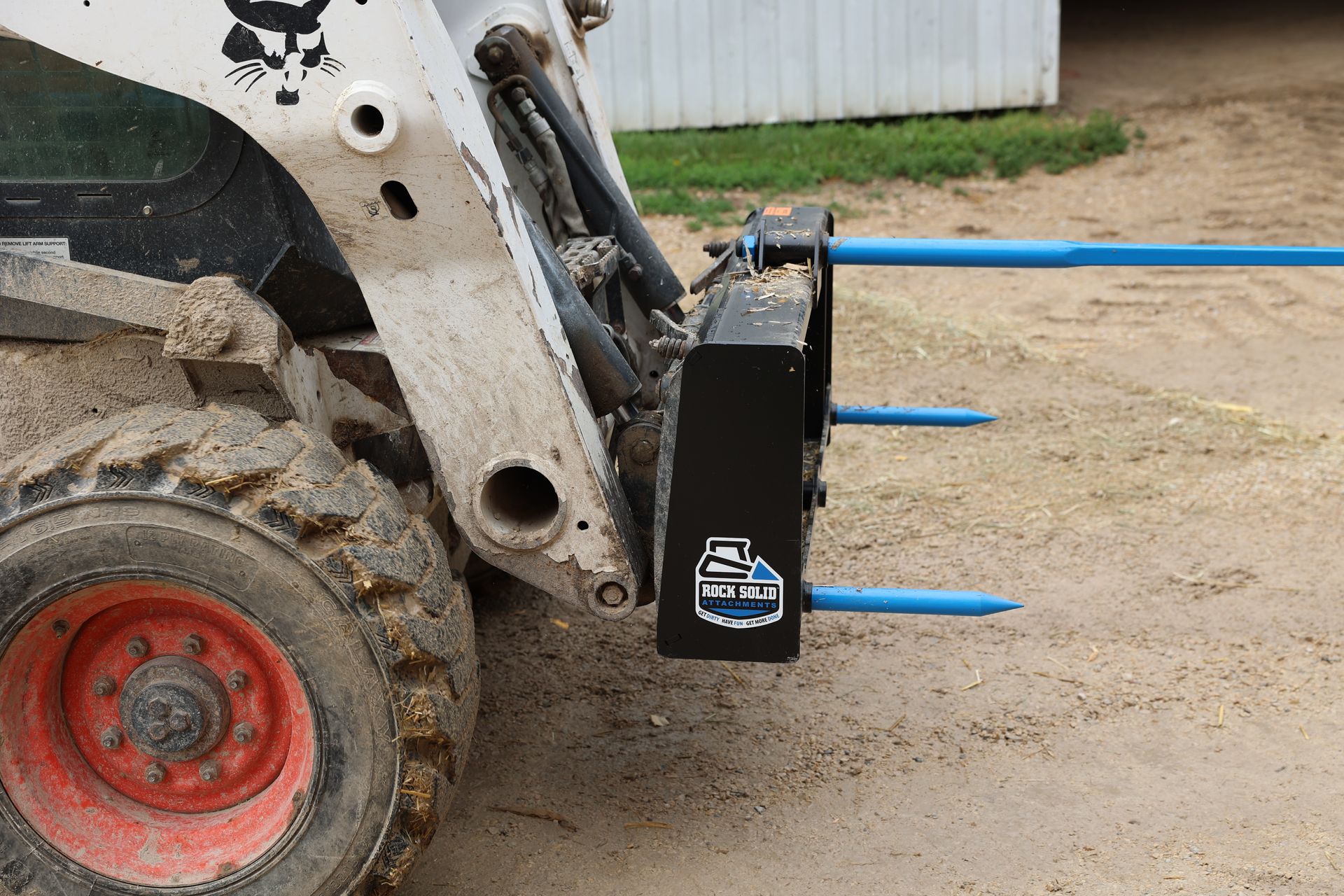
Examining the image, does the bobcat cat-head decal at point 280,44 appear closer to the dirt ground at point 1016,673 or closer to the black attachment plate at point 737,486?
the black attachment plate at point 737,486

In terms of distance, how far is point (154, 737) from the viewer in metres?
2.54

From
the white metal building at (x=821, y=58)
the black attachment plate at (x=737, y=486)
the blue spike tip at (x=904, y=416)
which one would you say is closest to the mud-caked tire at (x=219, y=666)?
the black attachment plate at (x=737, y=486)

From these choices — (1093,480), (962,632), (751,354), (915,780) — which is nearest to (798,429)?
(751,354)

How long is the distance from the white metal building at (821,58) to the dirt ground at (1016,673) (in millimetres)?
3734

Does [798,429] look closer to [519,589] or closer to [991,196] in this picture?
[519,589]

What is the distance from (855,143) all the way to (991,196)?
1.23 m

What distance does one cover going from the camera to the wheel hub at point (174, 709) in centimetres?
254

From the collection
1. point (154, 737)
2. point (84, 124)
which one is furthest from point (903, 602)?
point (84, 124)

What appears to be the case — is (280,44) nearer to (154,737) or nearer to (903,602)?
(154,737)

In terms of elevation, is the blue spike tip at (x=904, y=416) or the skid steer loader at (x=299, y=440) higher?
the skid steer loader at (x=299, y=440)

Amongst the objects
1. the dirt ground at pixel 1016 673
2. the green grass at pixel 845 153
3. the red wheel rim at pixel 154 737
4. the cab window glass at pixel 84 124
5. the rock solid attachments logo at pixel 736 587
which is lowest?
the dirt ground at pixel 1016 673

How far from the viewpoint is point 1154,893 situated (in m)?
2.79

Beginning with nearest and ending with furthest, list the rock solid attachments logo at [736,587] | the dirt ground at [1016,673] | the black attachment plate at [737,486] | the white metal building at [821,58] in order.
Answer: the black attachment plate at [737,486] → the rock solid attachments logo at [736,587] → the dirt ground at [1016,673] → the white metal building at [821,58]

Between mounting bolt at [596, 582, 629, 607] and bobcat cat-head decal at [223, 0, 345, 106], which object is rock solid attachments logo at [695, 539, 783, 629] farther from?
bobcat cat-head decal at [223, 0, 345, 106]
